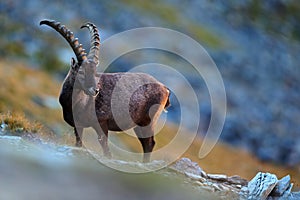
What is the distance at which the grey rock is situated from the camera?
16453 mm

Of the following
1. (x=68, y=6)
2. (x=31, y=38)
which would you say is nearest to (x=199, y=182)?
(x=31, y=38)

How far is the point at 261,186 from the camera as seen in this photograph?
1670 cm

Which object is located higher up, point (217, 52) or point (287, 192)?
point (217, 52)

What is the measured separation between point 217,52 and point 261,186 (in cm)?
6465

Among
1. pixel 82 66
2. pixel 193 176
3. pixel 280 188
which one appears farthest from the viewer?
pixel 82 66

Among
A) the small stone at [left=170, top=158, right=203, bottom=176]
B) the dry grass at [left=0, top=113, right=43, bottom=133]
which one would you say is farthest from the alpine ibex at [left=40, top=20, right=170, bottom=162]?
the small stone at [left=170, top=158, right=203, bottom=176]

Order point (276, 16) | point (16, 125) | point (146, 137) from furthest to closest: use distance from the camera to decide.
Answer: point (276, 16), point (146, 137), point (16, 125)

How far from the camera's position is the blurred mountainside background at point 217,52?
6356cm

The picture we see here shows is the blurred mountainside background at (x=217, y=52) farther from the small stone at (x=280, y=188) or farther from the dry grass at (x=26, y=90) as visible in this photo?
the small stone at (x=280, y=188)

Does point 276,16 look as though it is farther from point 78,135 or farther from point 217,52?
point 78,135

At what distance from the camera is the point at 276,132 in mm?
66125

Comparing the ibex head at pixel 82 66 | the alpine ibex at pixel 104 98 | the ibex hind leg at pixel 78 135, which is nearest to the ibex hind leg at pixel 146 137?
the alpine ibex at pixel 104 98

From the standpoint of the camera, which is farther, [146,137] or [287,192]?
[146,137]

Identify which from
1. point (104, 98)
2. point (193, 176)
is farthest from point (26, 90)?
point (193, 176)
